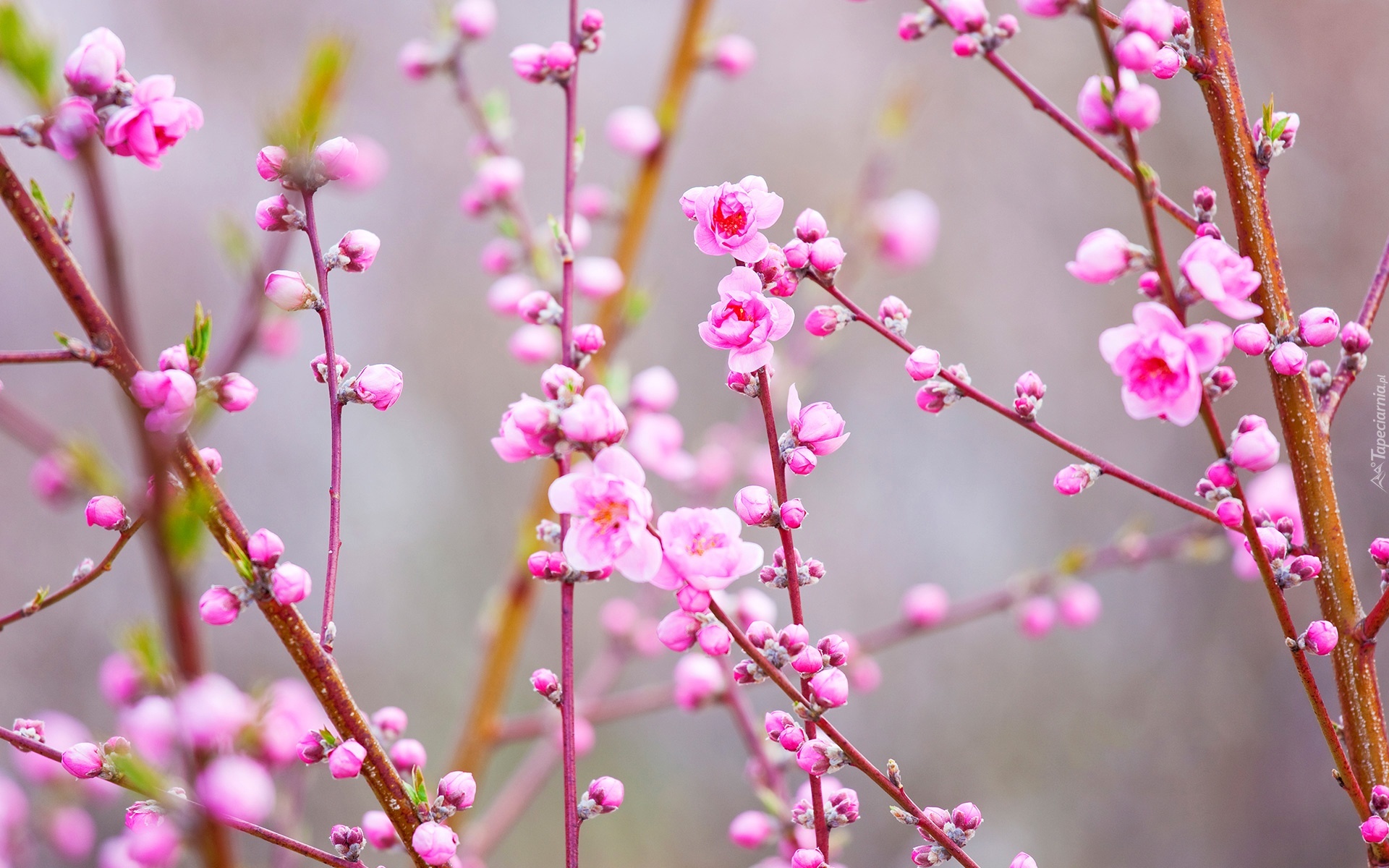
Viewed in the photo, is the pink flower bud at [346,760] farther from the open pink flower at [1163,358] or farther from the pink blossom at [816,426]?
the open pink flower at [1163,358]

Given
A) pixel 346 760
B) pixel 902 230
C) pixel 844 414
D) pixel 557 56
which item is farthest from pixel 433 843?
pixel 844 414

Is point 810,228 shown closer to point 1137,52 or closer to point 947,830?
point 1137,52

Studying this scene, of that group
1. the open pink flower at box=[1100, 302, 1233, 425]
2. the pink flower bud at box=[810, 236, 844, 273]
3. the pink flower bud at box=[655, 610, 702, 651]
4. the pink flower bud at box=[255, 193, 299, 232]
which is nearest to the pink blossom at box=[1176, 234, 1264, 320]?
the open pink flower at box=[1100, 302, 1233, 425]

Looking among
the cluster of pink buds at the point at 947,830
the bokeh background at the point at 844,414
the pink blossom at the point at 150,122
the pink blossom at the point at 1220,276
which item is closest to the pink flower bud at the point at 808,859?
the cluster of pink buds at the point at 947,830

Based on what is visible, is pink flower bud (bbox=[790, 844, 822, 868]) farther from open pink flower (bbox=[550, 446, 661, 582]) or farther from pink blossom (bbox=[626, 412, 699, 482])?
pink blossom (bbox=[626, 412, 699, 482])

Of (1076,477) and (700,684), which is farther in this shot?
(700,684)

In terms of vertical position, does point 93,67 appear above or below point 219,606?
above

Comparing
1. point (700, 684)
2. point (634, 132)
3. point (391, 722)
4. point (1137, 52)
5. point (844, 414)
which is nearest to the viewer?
point (1137, 52)

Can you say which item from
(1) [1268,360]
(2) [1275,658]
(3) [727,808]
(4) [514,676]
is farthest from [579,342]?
(2) [1275,658]
